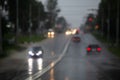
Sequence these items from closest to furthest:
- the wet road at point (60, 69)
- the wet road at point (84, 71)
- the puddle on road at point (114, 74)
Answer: the wet road at point (84, 71)
the puddle on road at point (114, 74)
the wet road at point (60, 69)

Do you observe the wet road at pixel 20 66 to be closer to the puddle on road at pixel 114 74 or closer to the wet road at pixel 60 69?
the wet road at pixel 60 69

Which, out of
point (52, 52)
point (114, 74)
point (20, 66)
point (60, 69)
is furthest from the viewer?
point (52, 52)

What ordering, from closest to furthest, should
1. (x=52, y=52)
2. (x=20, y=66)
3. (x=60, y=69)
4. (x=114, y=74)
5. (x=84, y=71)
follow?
(x=114, y=74) → (x=84, y=71) → (x=60, y=69) → (x=20, y=66) → (x=52, y=52)

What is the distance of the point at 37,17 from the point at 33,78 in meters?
144

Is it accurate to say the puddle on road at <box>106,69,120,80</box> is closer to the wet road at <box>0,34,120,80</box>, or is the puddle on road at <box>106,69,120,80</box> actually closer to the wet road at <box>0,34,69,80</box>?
the wet road at <box>0,34,120,80</box>

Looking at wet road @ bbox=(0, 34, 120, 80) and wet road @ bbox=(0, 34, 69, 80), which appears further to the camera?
wet road @ bbox=(0, 34, 69, 80)

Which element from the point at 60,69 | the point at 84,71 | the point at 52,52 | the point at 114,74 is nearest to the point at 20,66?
the point at 60,69

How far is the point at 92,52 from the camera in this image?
66938 mm

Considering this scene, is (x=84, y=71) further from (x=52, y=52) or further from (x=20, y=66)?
(x=52, y=52)

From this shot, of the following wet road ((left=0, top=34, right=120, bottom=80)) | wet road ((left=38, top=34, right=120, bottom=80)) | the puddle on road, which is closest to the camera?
wet road ((left=38, top=34, right=120, bottom=80))

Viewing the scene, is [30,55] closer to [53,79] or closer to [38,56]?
[38,56]

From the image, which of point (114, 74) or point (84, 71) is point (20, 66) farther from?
point (114, 74)

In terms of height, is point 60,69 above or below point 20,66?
above

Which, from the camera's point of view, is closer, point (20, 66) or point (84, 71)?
point (84, 71)
